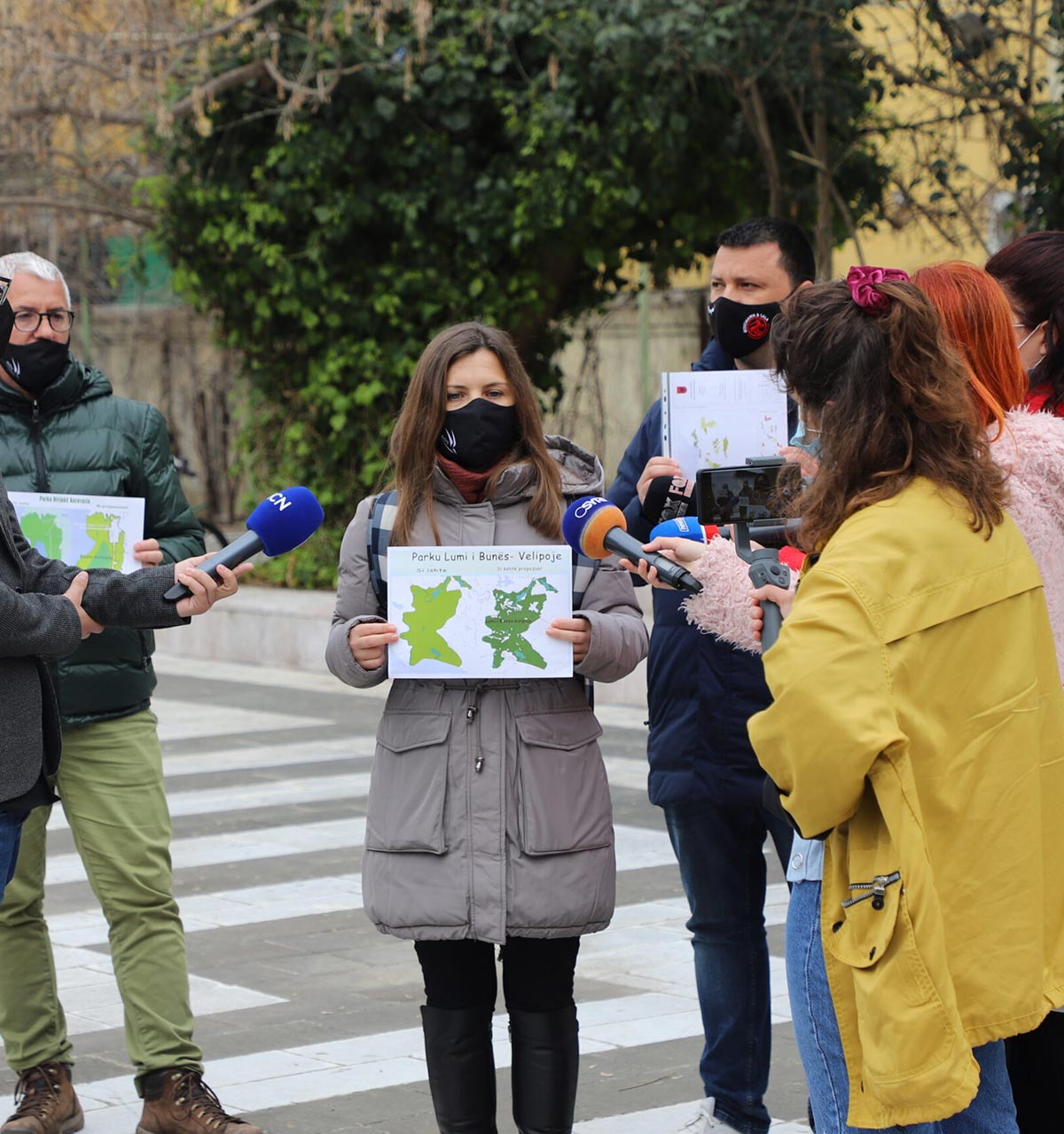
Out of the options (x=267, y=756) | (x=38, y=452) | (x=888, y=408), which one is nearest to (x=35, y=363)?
(x=38, y=452)

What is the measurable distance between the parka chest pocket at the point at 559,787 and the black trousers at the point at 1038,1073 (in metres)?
0.96

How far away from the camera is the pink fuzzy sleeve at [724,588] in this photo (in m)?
3.26

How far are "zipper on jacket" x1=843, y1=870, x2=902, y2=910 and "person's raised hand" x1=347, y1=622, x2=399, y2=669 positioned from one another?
141 centimetres

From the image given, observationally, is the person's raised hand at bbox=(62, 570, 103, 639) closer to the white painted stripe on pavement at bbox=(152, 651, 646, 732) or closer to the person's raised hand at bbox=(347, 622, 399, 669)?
the person's raised hand at bbox=(347, 622, 399, 669)

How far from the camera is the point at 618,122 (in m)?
12.5

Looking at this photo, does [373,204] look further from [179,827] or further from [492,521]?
[492,521]

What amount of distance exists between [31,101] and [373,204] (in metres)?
2.92

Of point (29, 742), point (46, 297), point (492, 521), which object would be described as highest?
point (46, 297)

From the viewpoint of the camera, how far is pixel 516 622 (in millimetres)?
3754

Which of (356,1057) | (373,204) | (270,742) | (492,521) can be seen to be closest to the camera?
(492,521)

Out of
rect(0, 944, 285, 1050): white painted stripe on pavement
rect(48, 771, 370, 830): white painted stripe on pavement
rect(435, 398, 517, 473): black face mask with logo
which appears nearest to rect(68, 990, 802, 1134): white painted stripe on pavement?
rect(0, 944, 285, 1050): white painted stripe on pavement

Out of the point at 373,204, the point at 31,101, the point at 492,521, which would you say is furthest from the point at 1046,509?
the point at 31,101

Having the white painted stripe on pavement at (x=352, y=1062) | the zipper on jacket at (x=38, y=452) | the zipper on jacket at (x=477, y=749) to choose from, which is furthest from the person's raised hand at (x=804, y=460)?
the zipper on jacket at (x=38, y=452)

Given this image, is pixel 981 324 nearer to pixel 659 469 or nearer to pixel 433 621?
pixel 659 469
